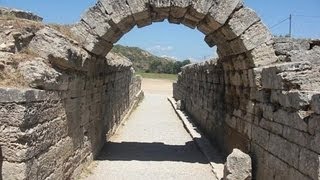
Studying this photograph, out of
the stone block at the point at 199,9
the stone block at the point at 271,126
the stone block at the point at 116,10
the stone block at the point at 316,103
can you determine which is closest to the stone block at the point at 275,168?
the stone block at the point at 271,126

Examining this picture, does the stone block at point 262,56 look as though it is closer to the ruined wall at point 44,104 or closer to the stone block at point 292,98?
the stone block at point 292,98

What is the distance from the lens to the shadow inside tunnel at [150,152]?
36.2 feet

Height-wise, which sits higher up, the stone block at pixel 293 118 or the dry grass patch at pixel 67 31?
the dry grass patch at pixel 67 31

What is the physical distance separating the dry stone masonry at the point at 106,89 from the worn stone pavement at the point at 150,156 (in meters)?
0.54

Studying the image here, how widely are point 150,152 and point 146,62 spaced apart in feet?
258

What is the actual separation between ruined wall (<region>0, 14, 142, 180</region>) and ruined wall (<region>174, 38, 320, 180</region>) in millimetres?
3447

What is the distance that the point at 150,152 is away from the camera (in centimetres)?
1191

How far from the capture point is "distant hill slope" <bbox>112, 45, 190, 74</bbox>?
7494 centimetres

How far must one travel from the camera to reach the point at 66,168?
783 centimetres

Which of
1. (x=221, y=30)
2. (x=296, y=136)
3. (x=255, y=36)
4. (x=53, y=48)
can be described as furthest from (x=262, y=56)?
(x=53, y=48)

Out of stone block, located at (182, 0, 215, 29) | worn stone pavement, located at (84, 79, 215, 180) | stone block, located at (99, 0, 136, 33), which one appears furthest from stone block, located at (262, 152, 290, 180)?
stone block, located at (99, 0, 136, 33)

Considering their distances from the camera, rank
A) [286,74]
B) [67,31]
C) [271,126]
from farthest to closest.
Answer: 1. [67,31]
2. [271,126]
3. [286,74]

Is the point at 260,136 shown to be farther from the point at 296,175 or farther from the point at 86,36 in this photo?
the point at 86,36

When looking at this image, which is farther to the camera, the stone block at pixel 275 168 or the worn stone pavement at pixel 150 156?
the worn stone pavement at pixel 150 156
